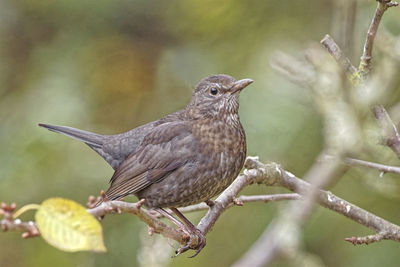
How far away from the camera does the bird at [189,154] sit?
3.73 m

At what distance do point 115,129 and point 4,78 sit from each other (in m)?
1.01

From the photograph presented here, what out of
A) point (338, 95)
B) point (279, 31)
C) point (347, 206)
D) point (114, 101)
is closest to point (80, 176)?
point (114, 101)

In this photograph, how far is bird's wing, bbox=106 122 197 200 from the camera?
3.91 metres

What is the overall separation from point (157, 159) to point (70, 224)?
8.20 ft

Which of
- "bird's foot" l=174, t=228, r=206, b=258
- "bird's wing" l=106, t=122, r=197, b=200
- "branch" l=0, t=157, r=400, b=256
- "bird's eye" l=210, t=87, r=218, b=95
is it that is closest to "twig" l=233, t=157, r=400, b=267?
"branch" l=0, t=157, r=400, b=256

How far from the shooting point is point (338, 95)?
1.84 metres

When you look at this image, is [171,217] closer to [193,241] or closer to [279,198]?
[193,241]

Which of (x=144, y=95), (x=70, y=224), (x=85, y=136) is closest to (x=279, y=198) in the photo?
(x=85, y=136)

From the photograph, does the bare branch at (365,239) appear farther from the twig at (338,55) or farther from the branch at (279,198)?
the twig at (338,55)

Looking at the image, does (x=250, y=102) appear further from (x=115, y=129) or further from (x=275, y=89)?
(x=115, y=129)

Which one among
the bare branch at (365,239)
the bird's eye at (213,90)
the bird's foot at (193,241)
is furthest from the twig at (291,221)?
the bird's eye at (213,90)

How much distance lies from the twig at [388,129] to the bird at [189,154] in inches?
55.2

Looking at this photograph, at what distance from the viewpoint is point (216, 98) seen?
13.4 feet

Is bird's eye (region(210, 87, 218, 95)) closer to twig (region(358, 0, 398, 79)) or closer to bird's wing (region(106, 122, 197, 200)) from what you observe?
bird's wing (region(106, 122, 197, 200))
